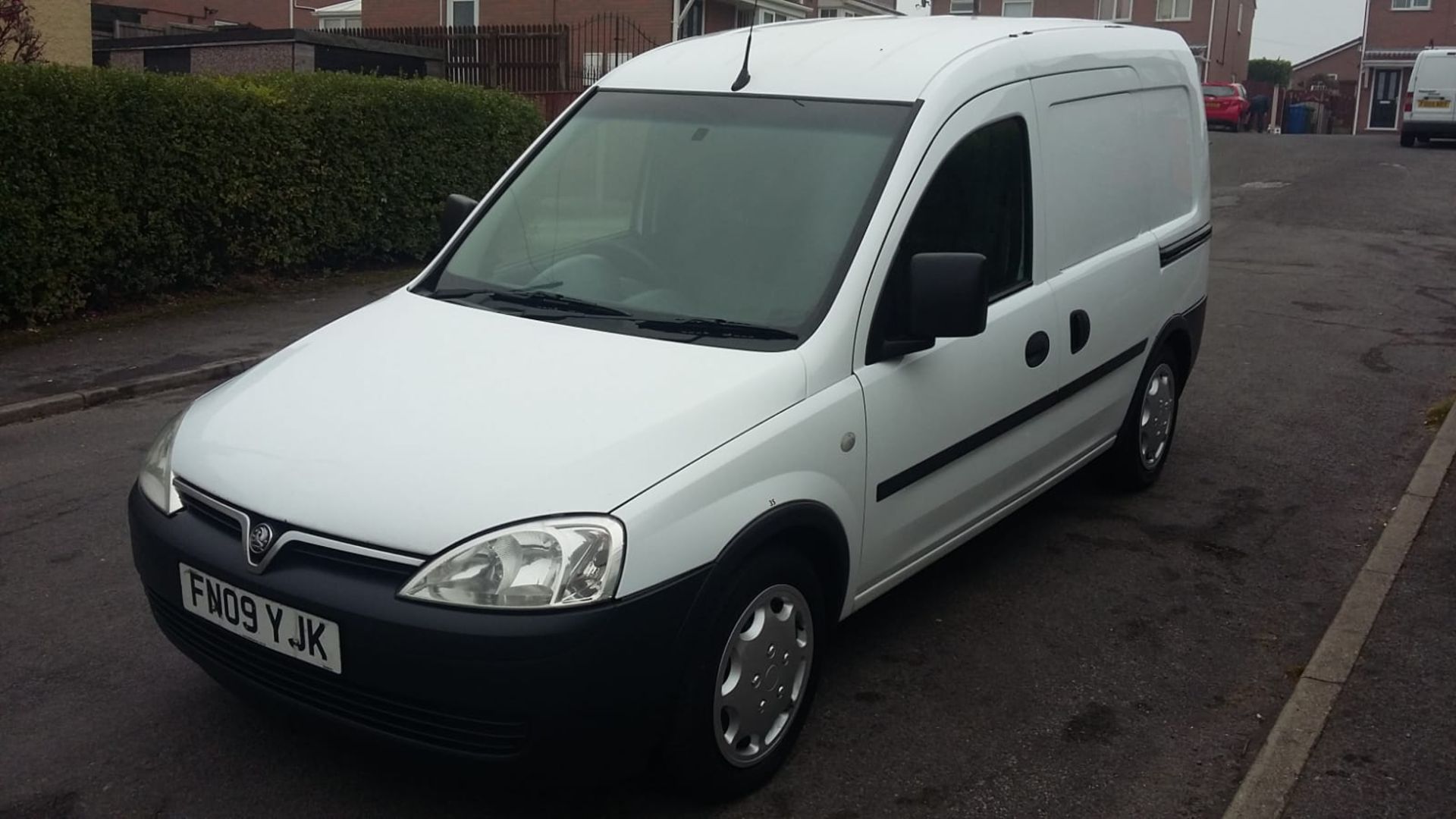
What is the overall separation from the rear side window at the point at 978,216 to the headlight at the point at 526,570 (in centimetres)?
133

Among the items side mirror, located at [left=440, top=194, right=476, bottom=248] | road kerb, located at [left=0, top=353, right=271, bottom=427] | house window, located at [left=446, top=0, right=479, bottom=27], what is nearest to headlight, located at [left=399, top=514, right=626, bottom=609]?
side mirror, located at [left=440, top=194, right=476, bottom=248]

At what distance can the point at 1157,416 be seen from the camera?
6.57 metres

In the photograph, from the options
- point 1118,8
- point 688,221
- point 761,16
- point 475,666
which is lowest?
point 475,666

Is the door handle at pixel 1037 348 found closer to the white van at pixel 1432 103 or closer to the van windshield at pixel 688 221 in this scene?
the van windshield at pixel 688 221

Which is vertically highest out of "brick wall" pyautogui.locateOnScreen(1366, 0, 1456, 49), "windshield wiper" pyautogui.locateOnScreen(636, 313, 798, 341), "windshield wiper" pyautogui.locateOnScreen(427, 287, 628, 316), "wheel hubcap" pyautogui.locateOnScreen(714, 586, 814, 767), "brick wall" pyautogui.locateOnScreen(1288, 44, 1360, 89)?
"brick wall" pyautogui.locateOnScreen(1366, 0, 1456, 49)

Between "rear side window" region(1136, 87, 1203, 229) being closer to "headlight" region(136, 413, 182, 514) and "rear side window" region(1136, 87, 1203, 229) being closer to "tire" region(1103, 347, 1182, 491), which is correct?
"tire" region(1103, 347, 1182, 491)

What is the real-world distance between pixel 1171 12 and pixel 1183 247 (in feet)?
185

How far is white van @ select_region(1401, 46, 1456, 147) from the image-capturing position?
29.7m

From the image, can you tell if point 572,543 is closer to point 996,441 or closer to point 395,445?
point 395,445

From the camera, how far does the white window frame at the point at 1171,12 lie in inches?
2279

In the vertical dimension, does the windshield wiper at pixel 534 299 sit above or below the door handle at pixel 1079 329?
above

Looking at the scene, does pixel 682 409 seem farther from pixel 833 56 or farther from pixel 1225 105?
pixel 1225 105

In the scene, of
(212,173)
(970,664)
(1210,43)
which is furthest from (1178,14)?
(970,664)

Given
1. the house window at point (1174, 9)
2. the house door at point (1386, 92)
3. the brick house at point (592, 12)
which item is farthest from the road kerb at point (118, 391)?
the house door at point (1386, 92)
